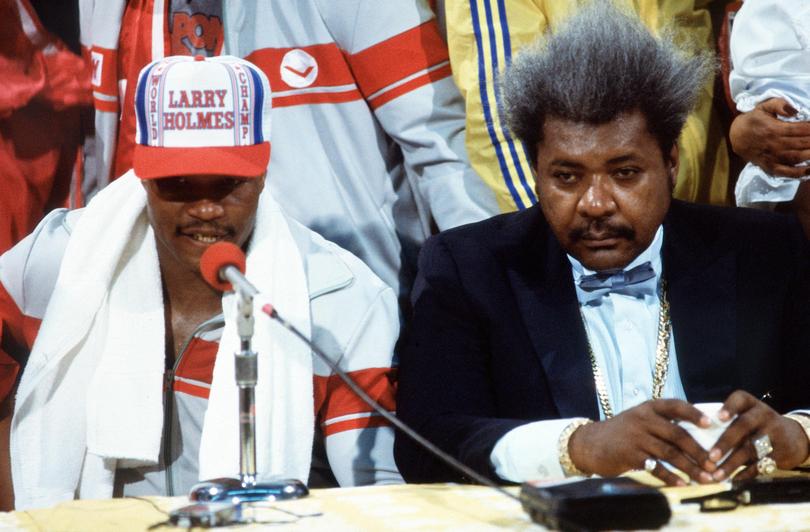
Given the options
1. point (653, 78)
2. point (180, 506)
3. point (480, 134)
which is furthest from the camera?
point (480, 134)

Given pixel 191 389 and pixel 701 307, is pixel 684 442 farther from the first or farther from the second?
pixel 191 389

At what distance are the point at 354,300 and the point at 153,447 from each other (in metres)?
0.59

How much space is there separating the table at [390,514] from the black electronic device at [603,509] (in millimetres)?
31

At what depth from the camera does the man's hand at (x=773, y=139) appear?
9.61 feet

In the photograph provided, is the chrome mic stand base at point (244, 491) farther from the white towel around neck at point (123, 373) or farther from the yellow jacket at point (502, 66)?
the yellow jacket at point (502, 66)

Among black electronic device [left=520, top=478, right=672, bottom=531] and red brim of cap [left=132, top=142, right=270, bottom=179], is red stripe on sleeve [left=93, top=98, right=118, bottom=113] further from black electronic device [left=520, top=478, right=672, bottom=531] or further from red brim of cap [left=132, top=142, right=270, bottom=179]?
black electronic device [left=520, top=478, right=672, bottom=531]

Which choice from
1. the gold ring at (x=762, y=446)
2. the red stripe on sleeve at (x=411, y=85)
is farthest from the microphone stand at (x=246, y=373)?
the red stripe on sleeve at (x=411, y=85)

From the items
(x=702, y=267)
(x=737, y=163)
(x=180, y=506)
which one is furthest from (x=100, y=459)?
(x=737, y=163)

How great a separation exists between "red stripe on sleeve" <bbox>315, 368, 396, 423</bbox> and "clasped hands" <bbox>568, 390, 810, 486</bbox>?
72 cm

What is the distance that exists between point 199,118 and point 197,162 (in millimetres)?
129

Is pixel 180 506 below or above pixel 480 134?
below

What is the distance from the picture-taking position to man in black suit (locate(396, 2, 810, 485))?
2.62 meters

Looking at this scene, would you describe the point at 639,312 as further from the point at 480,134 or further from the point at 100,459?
the point at 100,459

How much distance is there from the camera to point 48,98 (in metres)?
3.47
